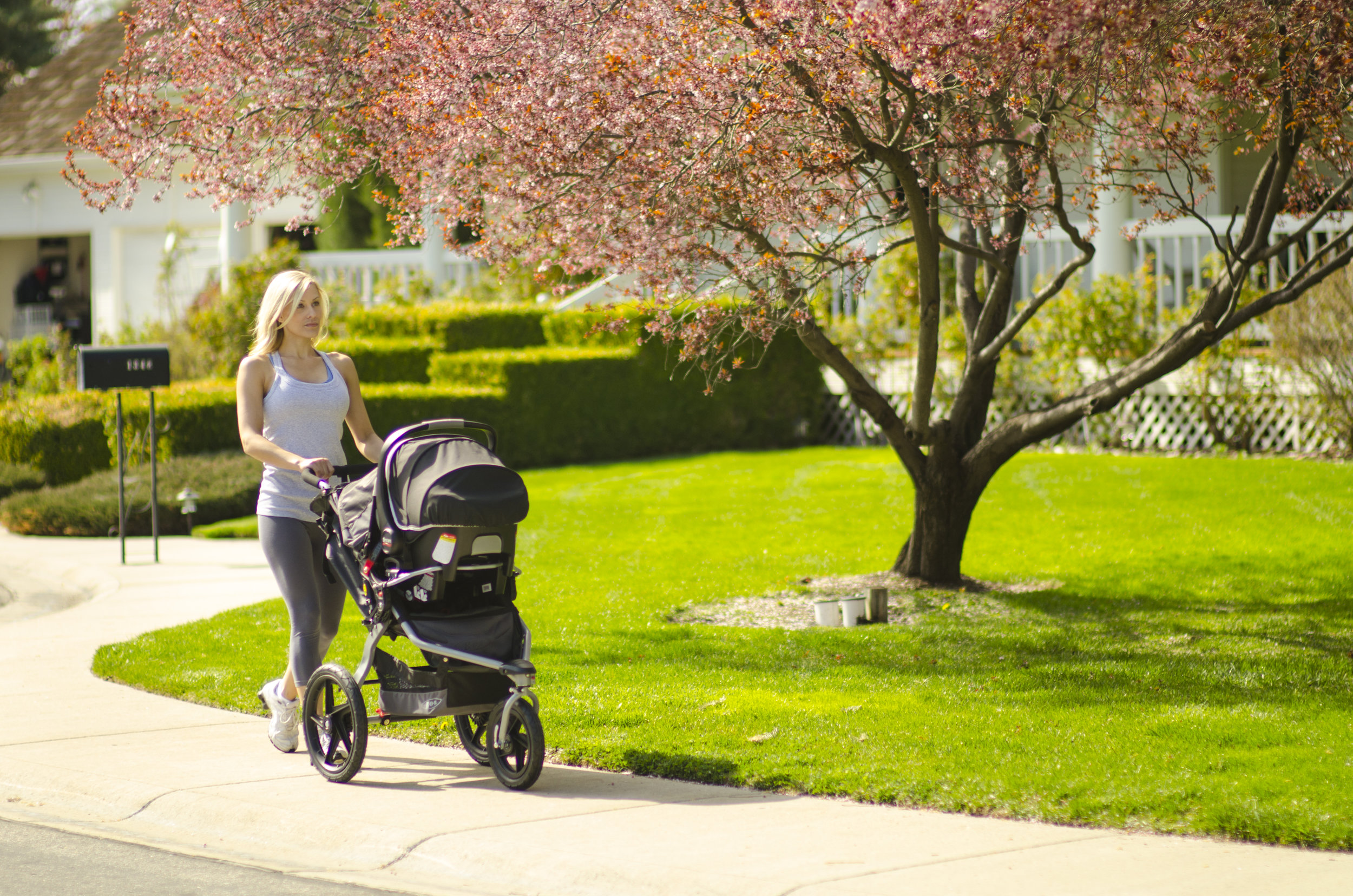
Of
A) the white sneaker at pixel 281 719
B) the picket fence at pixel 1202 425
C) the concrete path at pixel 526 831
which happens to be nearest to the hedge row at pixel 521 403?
the picket fence at pixel 1202 425

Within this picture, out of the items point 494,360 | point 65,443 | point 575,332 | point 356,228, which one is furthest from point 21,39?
point 494,360

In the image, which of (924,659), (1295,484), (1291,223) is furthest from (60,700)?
(1291,223)

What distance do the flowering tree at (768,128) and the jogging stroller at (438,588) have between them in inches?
96.0

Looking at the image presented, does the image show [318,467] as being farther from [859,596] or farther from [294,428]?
[859,596]

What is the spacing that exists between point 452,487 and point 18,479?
13187 millimetres

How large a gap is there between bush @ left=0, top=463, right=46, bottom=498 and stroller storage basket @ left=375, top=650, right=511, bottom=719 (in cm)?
1262

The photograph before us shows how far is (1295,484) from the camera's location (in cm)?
1291

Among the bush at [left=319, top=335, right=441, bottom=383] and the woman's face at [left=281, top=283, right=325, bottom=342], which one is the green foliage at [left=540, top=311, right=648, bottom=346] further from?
the woman's face at [left=281, top=283, right=325, bottom=342]

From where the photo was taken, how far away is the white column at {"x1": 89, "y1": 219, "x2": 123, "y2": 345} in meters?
27.1

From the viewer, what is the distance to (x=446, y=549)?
19.2ft

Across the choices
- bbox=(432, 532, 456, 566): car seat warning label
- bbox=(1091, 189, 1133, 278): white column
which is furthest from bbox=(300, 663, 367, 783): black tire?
bbox=(1091, 189, 1133, 278): white column

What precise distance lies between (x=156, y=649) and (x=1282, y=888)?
6606mm

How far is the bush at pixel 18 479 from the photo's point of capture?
56.3 ft

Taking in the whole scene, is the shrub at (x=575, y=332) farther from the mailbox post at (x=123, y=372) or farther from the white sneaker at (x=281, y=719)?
the white sneaker at (x=281, y=719)
